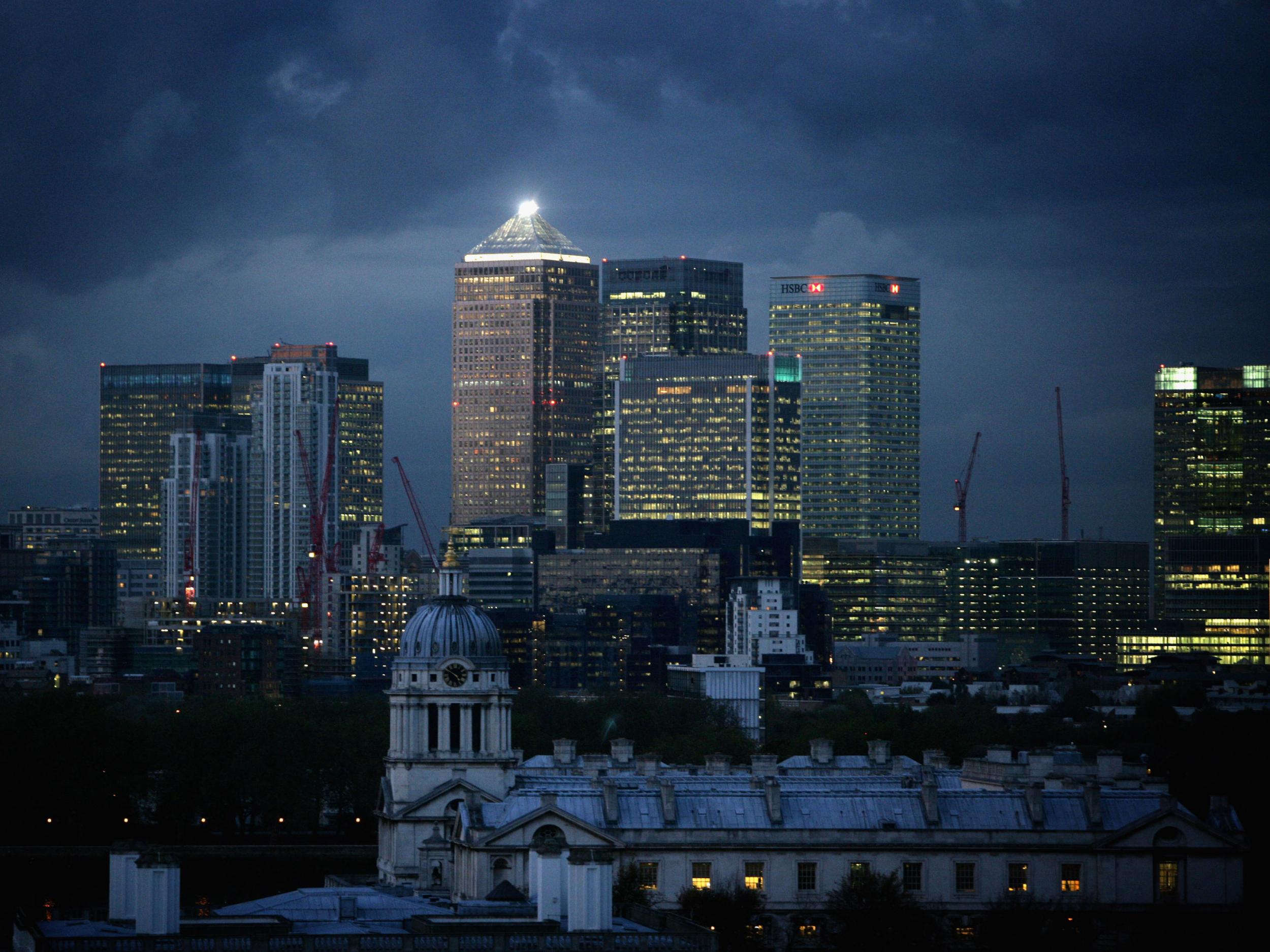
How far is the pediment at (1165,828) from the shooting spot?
11225 centimetres

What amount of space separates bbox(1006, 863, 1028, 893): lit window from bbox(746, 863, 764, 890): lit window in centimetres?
924

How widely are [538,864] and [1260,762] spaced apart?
4084 inches

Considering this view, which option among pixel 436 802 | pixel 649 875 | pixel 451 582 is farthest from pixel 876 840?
pixel 451 582

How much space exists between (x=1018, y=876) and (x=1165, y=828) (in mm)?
5739

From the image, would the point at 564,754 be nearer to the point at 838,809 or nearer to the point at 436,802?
the point at 436,802

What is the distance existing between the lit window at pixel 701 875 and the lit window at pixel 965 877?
9338 millimetres

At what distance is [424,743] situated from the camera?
135 metres

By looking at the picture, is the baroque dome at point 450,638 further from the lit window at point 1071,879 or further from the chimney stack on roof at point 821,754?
the lit window at point 1071,879

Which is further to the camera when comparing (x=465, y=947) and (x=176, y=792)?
(x=176, y=792)

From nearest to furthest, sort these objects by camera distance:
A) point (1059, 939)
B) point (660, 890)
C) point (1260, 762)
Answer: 1. point (1059, 939)
2. point (660, 890)
3. point (1260, 762)

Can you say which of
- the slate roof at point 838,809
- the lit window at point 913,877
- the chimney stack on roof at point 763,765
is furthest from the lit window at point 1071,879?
the chimney stack on roof at point 763,765

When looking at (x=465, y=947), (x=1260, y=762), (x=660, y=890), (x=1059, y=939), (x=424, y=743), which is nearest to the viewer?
(x=465, y=947)

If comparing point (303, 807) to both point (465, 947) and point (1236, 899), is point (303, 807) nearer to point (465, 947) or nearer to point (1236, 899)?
point (1236, 899)

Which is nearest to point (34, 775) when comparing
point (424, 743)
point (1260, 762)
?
point (424, 743)
